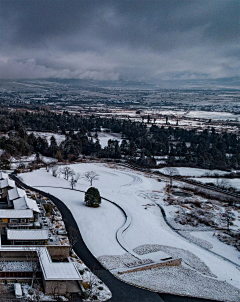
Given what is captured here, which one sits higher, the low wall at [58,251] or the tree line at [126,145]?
the tree line at [126,145]

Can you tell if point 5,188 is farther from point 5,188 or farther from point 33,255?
point 33,255

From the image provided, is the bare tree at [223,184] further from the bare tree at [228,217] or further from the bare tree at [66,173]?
the bare tree at [66,173]

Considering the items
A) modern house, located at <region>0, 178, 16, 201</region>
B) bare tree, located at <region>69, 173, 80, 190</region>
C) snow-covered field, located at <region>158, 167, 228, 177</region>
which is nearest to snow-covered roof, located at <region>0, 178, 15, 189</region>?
modern house, located at <region>0, 178, 16, 201</region>

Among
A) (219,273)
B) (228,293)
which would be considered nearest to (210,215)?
(219,273)

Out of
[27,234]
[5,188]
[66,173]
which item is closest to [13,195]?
[5,188]

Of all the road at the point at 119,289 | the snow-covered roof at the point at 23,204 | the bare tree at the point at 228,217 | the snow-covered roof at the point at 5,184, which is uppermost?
the snow-covered roof at the point at 5,184

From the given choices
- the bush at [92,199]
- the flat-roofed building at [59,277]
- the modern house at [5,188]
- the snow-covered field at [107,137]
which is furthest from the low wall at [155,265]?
the snow-covered field at [107,137]

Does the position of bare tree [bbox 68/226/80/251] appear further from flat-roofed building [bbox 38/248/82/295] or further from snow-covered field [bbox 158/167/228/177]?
snow-covered field [bbox 158/167/228/177]
